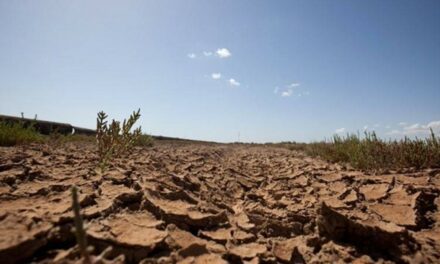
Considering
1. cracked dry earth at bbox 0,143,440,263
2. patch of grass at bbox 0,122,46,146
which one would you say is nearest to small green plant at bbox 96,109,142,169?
cracked dry earth at bbox 0,143,440,263

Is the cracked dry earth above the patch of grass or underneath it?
underneath

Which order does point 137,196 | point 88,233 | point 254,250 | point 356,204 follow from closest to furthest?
point 88,233
point 254,250
point 137,196
point 356,204

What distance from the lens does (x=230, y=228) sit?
2.21 metres

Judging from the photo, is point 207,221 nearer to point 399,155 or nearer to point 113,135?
point 113,135

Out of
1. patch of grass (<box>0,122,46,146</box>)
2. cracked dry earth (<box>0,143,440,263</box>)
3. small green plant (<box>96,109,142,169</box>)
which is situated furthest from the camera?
patch of grass (<box>0,122,46,146</box>)

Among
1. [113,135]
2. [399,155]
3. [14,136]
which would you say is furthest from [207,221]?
[14,136]

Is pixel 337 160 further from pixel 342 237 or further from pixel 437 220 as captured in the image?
pixel 342 237

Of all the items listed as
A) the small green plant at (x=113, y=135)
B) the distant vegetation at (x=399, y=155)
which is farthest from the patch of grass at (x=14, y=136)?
the distant vegetation at (x=399, y=155)

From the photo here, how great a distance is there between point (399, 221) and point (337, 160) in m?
5.28

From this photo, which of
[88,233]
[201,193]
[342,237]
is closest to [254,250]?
[342,237]

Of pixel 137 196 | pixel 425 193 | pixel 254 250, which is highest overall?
pixel 425 193

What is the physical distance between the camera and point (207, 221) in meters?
2.23

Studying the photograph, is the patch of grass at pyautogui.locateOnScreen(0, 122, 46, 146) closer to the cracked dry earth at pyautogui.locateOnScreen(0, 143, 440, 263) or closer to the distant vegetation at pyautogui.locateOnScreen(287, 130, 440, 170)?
the cracked dry earth at pyautogui.locateOnScreen(0, 143, 440, 263)

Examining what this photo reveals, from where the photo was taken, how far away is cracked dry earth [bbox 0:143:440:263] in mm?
1598
